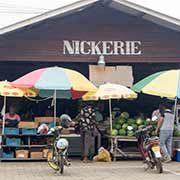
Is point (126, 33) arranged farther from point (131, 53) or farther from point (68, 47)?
point (68, 47)

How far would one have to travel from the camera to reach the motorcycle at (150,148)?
12.8 metres

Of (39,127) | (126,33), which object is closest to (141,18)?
(126,33)

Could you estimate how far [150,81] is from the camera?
15.6 m

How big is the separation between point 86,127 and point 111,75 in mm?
2993

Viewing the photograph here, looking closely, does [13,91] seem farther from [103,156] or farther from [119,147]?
[119,147]

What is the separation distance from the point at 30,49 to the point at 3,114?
2.48m

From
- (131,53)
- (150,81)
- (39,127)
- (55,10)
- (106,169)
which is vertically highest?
(55,10)

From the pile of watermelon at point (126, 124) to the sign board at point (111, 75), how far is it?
4.71ft

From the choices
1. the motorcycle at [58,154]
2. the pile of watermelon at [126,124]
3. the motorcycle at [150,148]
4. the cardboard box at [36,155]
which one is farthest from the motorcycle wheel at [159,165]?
the cardboard box at [36,155]

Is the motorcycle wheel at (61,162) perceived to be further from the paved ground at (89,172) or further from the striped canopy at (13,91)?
the striped canopy at (13,91)

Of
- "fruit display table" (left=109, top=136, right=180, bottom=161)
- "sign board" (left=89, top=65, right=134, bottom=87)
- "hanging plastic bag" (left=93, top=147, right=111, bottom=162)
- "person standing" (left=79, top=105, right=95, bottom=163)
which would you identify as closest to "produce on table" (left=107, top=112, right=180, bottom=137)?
"fruit display table" (left=109, top=136, right=180, bottom=161)

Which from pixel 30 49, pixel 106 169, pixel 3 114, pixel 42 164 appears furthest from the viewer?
pixel 30 49

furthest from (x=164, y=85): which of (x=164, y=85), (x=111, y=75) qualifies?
(x=111, y=75)

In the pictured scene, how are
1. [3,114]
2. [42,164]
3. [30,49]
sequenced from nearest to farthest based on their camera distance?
[42,164]
[3,114]
[30,49]
